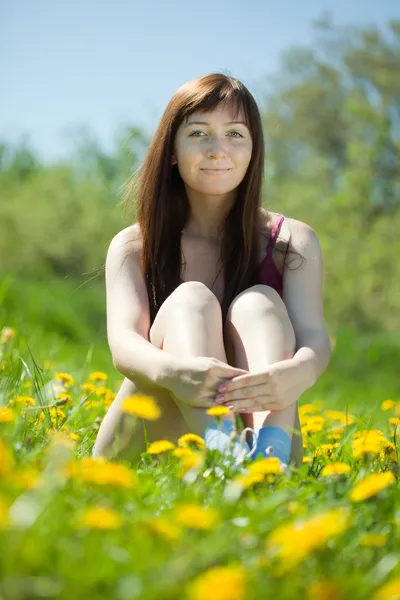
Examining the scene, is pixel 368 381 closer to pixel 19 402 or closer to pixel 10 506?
pixel 19 402

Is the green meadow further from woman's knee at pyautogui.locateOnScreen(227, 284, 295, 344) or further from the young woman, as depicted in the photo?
woman's knee at pyautogui.locateOnScreen(227, 284, 295, 344)

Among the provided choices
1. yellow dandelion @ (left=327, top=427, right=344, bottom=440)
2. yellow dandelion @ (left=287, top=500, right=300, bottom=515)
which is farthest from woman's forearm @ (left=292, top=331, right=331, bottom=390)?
yellow dandelion @ (left=287, top=500, right=300, bottom=515)

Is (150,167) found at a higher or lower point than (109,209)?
higher

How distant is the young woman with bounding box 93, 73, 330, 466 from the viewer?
2.00 meters

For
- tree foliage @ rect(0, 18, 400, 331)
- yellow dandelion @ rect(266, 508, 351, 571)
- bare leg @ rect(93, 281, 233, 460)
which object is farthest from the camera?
tree foliage @ rect(0, 18, 400, 331)

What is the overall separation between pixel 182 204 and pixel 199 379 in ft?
3.07

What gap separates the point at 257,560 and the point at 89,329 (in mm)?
6717

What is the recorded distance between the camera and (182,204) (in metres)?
2.72

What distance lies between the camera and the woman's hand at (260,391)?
77.7 inches

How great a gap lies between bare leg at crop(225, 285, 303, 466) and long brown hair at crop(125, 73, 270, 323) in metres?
0.27

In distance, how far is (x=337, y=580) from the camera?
3.59ft

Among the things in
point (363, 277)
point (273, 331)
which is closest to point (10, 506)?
point (273, 331)

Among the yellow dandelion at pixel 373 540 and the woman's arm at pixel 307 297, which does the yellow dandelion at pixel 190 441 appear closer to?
the yellow dandelion at pixel 373 540

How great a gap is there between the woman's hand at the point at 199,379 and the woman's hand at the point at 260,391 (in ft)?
0.07
